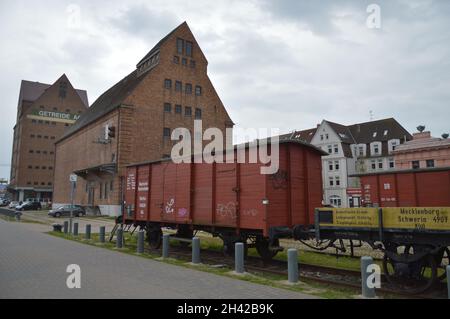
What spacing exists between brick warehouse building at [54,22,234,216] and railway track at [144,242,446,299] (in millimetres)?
25365

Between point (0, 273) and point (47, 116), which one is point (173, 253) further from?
point (47, 116)

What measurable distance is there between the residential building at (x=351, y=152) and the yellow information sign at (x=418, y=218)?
144 ft

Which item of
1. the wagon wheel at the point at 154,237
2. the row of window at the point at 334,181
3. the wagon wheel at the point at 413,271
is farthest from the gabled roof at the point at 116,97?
the wagon wheel at the point at 413,271

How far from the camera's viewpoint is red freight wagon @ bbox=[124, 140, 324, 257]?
1005 centimetres

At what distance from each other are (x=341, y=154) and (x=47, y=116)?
212ft

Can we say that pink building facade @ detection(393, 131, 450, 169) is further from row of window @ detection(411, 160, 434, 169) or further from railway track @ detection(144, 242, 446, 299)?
railway track @ detection(144, 242, 446, 299)

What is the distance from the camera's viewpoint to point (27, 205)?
2201 inches

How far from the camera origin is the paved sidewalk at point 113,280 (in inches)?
279

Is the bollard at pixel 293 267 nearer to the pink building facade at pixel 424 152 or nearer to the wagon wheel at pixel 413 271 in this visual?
the wagon wheel at pixel 413 271

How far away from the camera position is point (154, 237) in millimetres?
15312

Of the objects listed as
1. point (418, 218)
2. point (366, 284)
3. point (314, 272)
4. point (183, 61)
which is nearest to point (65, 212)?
point (183, 61)

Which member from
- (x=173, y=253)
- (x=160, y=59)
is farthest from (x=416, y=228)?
(x=160, y=59)

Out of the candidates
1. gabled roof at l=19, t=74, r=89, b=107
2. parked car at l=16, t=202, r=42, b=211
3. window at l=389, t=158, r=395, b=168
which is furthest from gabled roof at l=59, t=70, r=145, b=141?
gabled roof at l=19, t=74, r=89, b=107
